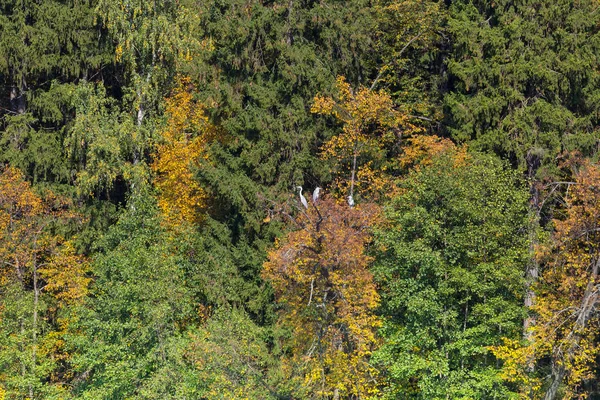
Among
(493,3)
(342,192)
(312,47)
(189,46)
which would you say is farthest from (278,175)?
(493,3)

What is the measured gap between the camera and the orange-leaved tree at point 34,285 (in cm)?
2894

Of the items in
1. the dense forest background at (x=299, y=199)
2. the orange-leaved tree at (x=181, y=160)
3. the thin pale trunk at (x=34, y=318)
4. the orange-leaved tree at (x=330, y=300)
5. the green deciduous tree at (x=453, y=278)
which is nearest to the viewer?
the orange-leaved tree at (x=330, y=300)

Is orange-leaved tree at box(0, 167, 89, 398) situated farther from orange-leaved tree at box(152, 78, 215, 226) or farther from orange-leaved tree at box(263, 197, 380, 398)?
orange-leaved tree at box(263, 197, 380, 398)

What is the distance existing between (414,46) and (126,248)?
1234cm

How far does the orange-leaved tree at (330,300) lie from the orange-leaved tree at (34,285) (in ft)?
24.8

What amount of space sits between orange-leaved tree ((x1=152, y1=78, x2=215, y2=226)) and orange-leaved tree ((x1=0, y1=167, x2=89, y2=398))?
342cm

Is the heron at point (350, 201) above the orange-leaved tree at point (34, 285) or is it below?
above

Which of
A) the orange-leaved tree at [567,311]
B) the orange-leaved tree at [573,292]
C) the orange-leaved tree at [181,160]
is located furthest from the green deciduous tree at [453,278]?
the orange-leaved tree at [181,160]

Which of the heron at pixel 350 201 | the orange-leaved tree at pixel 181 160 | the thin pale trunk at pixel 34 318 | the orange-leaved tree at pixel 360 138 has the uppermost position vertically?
the orange-leaved tree at pixel 360 138

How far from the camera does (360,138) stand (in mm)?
30547

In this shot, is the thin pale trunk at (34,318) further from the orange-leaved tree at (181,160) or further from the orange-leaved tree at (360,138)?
the orange-leaved tree at (360,138)

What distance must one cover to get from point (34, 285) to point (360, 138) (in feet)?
37.9

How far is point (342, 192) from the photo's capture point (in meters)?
31.2

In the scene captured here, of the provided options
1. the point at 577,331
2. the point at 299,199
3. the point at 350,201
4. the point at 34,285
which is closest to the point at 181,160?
the point at 299,199
